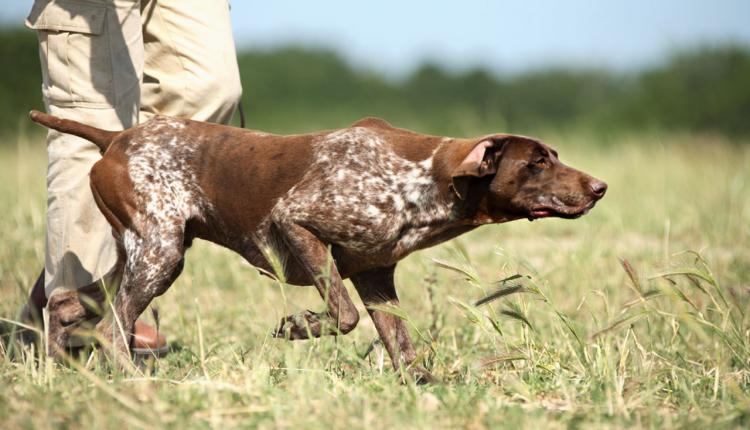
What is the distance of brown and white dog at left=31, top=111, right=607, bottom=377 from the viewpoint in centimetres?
389

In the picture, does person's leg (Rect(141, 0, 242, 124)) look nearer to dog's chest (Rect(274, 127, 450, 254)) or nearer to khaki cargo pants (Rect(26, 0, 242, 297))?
khaki cargo pants (Rect(26, 0, 242, 297))

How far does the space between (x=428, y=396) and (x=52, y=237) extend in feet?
6.41

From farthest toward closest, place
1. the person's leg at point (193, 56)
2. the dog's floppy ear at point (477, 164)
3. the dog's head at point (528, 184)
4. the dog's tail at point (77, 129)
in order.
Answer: the person's leg at point (193, 56)
the dog's tail at point (77, 129)
the dog's head at point (528, 184)
the dog's floppy ear at point (477, 164)

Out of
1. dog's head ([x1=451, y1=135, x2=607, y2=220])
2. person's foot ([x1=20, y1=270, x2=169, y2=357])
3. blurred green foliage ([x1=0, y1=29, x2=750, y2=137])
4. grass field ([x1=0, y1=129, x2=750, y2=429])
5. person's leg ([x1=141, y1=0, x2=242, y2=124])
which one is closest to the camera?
grass field ([x1=0, y1=129, x2=750, y2=429])

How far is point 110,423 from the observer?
3.04m

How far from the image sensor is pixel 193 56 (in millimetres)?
4426

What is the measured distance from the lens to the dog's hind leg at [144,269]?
400 centimetres

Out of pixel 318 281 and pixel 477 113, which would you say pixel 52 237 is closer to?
pixel 318 281

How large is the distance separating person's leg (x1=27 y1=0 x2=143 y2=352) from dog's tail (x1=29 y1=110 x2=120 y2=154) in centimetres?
13

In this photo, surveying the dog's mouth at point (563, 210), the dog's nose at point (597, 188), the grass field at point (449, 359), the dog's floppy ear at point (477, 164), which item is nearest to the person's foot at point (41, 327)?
the grass field at point (449, 359)

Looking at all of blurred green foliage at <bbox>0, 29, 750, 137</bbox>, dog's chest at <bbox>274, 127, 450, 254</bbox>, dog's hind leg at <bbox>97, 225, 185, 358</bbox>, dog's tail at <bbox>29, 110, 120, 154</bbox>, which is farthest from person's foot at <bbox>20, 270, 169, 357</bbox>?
blurred green foliage at <bbox>0, 29, 750, 137</bbox>

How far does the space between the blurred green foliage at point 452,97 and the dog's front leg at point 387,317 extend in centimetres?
977

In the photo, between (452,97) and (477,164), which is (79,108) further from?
(452,97)

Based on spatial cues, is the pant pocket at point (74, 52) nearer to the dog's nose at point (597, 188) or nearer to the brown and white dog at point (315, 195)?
the brown and white dog at point (315, 195)
